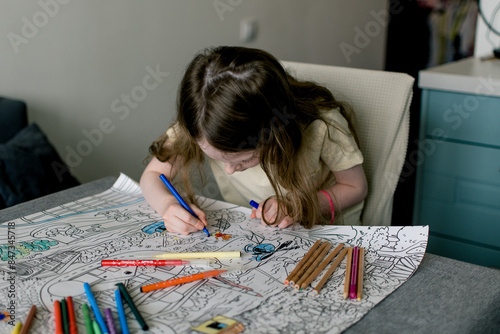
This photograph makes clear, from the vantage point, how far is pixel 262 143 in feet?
3.10

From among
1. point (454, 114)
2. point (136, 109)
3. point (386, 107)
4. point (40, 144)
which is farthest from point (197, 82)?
point (136, 109)

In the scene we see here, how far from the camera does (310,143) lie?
1.09m

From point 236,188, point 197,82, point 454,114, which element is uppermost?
point 197,82

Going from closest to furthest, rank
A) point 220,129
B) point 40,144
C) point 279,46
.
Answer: point 220,129 < point 40,144 < point 279,46

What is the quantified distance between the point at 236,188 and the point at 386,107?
1.26ft

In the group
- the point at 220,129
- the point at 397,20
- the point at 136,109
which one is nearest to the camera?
the point at 220,129

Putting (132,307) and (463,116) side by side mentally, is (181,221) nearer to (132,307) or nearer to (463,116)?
(132,307)

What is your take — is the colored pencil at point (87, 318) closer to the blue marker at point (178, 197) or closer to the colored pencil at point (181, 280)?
the colored pencil at point (181, 280)

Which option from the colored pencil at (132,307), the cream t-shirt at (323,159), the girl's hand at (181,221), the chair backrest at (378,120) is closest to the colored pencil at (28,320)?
the colored pencil at (132,307)

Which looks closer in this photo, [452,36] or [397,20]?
[452,36]

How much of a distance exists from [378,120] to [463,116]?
1.53 feet

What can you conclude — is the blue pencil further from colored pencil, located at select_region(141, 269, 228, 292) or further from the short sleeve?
the short sleeve

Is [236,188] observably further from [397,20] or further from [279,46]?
[397,20]

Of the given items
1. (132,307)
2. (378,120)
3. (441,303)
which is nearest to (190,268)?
(132,307)
